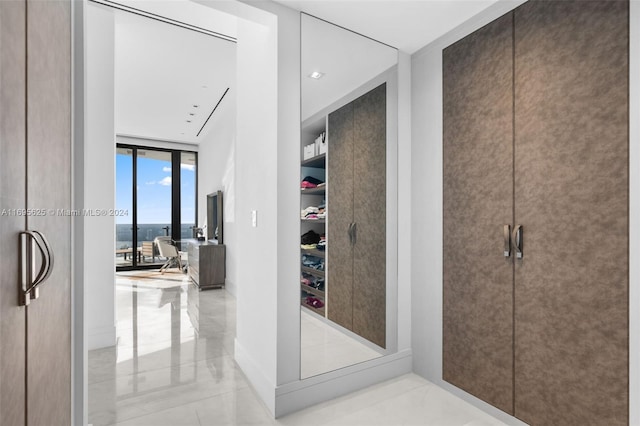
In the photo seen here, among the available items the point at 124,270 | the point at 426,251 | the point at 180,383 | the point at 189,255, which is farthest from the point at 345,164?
the point at 124,270

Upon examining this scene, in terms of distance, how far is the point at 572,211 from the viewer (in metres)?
1.61

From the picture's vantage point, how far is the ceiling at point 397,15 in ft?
6.48

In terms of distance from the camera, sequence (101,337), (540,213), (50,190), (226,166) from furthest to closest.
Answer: (226,166) < (101,337) < (540,213) < (50,190)

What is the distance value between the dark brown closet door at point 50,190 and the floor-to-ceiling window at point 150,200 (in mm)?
6574

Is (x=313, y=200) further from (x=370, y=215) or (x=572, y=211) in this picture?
(x=572, y=211)

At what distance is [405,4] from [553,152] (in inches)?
46.0

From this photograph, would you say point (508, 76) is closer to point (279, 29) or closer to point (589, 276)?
point (589, 276)

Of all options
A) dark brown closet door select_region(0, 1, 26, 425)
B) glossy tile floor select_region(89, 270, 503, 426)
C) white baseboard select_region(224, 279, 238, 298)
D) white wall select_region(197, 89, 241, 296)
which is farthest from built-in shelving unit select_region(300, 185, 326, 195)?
white baseboard select_region(224, 279, 238, 298)

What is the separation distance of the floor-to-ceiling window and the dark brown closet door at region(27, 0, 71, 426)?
6.57 meters

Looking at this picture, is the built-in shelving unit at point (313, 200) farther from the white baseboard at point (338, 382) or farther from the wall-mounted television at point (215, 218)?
the wall-mounted television at point (215, 218)

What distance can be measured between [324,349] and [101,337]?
208cm

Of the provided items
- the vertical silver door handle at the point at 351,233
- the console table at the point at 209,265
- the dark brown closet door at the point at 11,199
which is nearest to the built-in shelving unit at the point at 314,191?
the vertical silver door handle at the point at 351,233

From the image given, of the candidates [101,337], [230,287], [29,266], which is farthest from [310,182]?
[230,287]

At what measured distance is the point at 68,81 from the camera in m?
1.31
